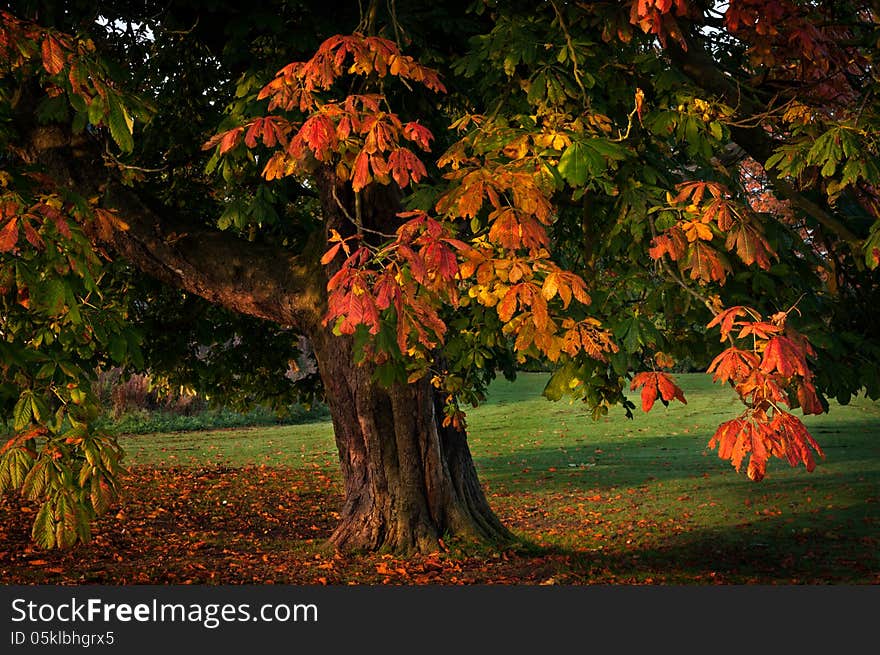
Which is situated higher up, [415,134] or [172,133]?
[172,133]

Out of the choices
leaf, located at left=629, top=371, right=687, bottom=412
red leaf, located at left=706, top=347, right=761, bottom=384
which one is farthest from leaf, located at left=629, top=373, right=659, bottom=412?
red leaf, located at left=706, top=347, right=761, bottom=384

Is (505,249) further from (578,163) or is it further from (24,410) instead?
(24,410)

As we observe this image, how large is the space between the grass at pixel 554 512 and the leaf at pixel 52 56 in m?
4.48

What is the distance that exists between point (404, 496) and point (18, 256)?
14.3ft

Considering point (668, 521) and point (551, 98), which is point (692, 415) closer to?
point (668, 521)

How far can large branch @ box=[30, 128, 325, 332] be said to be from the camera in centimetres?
813

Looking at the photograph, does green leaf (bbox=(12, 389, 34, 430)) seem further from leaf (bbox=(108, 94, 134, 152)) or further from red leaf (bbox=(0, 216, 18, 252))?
leaf (bbox=(108, 94, 134, 152))

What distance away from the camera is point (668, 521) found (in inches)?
452

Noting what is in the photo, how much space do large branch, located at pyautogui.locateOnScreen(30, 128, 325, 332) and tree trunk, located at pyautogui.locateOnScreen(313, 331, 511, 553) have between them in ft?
1.63

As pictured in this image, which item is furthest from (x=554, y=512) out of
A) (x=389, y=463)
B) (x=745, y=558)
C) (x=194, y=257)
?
(x=194, y=257)

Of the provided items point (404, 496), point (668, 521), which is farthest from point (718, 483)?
point (404, 496)

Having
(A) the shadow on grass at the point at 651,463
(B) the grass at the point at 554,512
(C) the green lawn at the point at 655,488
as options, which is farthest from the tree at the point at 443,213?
(A) the shadow on grass at the point at 651,463

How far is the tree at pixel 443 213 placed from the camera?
14.0 ft

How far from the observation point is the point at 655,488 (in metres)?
13.8
